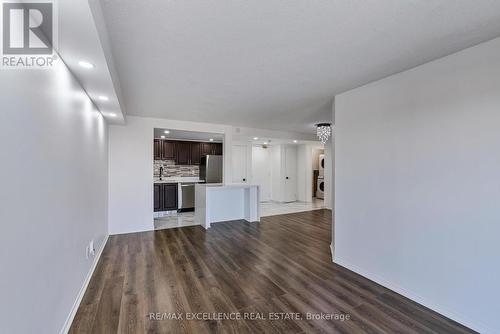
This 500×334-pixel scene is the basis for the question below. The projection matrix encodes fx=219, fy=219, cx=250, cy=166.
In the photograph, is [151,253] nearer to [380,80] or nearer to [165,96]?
[165,96]

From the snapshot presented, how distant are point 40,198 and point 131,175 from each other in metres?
3.09

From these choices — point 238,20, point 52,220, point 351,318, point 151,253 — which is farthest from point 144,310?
point 238,20

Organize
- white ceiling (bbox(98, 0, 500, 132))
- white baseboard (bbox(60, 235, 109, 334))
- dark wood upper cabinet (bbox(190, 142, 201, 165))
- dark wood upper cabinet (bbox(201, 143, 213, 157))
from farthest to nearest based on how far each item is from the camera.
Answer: dark wood upper cabinet (bbox(201, 143, 213, 157)) → dark wood upper cabinet (bbox(190, 142, 201, 165)) → white baseboard (bbox(60, 235, 109, 334)) → white ceiling (bbox(98, 0, 500, 132))

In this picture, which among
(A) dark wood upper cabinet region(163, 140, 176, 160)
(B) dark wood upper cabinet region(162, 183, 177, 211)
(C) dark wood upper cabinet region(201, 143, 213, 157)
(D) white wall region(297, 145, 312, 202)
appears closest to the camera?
(B) dark wood upper cabinet region(162, 183, 177, 211)

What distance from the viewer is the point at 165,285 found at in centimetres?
243

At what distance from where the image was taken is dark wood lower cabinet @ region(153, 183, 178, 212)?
19.4ft

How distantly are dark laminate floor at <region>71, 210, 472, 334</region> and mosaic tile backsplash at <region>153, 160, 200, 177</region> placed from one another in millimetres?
3154

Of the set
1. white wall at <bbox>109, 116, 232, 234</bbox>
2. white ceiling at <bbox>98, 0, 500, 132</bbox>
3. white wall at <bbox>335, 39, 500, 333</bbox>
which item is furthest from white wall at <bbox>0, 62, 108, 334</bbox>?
white wall at <bbox>335, 39, 500, 333</bbox>

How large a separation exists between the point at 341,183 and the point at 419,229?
3.40 feet

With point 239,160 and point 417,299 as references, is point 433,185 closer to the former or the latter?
point 417,299

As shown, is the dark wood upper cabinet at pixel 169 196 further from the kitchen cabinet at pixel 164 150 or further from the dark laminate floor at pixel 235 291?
the dark laminate floor at pixel 235 291

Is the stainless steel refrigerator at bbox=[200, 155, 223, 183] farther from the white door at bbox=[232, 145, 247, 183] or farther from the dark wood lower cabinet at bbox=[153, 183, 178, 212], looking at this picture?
the dark wood lower cabinet at bbox=[153, 183, 178, 212]

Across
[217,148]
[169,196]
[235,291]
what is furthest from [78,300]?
[217,148]

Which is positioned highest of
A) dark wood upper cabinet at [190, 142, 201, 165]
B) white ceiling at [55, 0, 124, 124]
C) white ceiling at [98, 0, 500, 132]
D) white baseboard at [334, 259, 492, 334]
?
white ceiling at [98, 0, 500, 132]
